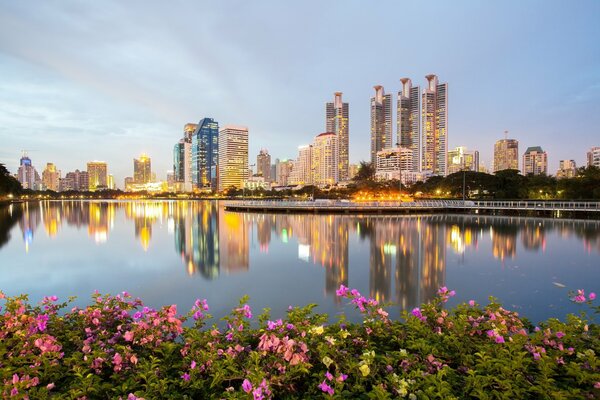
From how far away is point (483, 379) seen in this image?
3.07 metres

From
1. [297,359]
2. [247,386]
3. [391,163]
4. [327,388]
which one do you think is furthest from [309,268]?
[391,163]

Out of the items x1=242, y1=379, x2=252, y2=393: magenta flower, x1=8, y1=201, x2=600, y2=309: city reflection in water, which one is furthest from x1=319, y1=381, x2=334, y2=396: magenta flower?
x1=8, y1=201, x2=600, y2=309: city reflection in water

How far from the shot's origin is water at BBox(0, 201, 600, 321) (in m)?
10.1

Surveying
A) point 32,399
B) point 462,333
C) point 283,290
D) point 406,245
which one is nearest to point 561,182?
point 406,245

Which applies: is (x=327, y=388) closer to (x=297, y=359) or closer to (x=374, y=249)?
(x=297, y=359)

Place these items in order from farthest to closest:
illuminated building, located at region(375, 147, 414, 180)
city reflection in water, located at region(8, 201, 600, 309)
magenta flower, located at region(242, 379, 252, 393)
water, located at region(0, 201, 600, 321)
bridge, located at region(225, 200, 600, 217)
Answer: illuminated building, located at region(375, 147, 414, 180) < bridge, located at region(225, 200, 600, 217) < city reflection in water, located at region(8, 201, 600, 309) < water, located at region(0, 201, 600, 321) < magenta flower, located at region(242, 379, 252, 393)

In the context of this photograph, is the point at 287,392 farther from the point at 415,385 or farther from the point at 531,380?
the point at 531,380

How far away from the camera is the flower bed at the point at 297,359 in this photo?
10.00 ft

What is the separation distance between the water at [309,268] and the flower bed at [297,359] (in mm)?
4376

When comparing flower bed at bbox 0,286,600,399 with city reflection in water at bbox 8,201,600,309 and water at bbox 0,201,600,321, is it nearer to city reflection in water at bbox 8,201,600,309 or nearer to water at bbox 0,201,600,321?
water at bbox 0,201,600,321

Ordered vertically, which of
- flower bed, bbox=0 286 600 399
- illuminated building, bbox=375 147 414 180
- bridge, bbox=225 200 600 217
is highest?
illuminated building, bbox=375 147 414 180

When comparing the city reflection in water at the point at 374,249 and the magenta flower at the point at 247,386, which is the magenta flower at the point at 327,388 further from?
the city reflection in water at the point at 374,249

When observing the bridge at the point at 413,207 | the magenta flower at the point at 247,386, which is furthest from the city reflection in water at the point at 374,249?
the bridge at the point at 413,207

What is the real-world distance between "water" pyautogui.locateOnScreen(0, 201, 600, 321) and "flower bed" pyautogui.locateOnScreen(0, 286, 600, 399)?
4376mm
